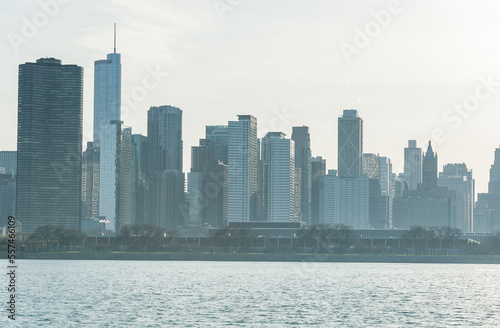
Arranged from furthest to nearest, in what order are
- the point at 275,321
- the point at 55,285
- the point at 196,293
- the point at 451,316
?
the point at 55,285, the point at 196,293, the point at 451,316, the point at 275,321

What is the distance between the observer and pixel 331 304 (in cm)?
10256

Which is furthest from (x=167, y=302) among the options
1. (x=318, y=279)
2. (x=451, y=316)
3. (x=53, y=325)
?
(x=318, y=279)

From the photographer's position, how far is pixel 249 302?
340 ft

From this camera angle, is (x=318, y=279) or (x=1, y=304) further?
(x=318, y=279)

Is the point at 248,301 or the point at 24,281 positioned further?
the point at 24,281

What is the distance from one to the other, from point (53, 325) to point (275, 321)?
21.2m

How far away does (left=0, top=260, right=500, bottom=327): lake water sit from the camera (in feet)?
276

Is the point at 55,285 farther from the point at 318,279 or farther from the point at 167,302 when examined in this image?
the point at 318,279

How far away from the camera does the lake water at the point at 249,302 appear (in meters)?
84.2

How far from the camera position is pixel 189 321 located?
83.1 meters

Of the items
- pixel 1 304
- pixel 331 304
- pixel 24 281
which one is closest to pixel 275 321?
pixel 331 304

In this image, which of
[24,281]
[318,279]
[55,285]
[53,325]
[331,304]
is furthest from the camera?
[318,279]

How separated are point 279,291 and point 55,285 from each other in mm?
34410

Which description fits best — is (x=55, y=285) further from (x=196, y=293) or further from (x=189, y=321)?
(x=189, y=321)
